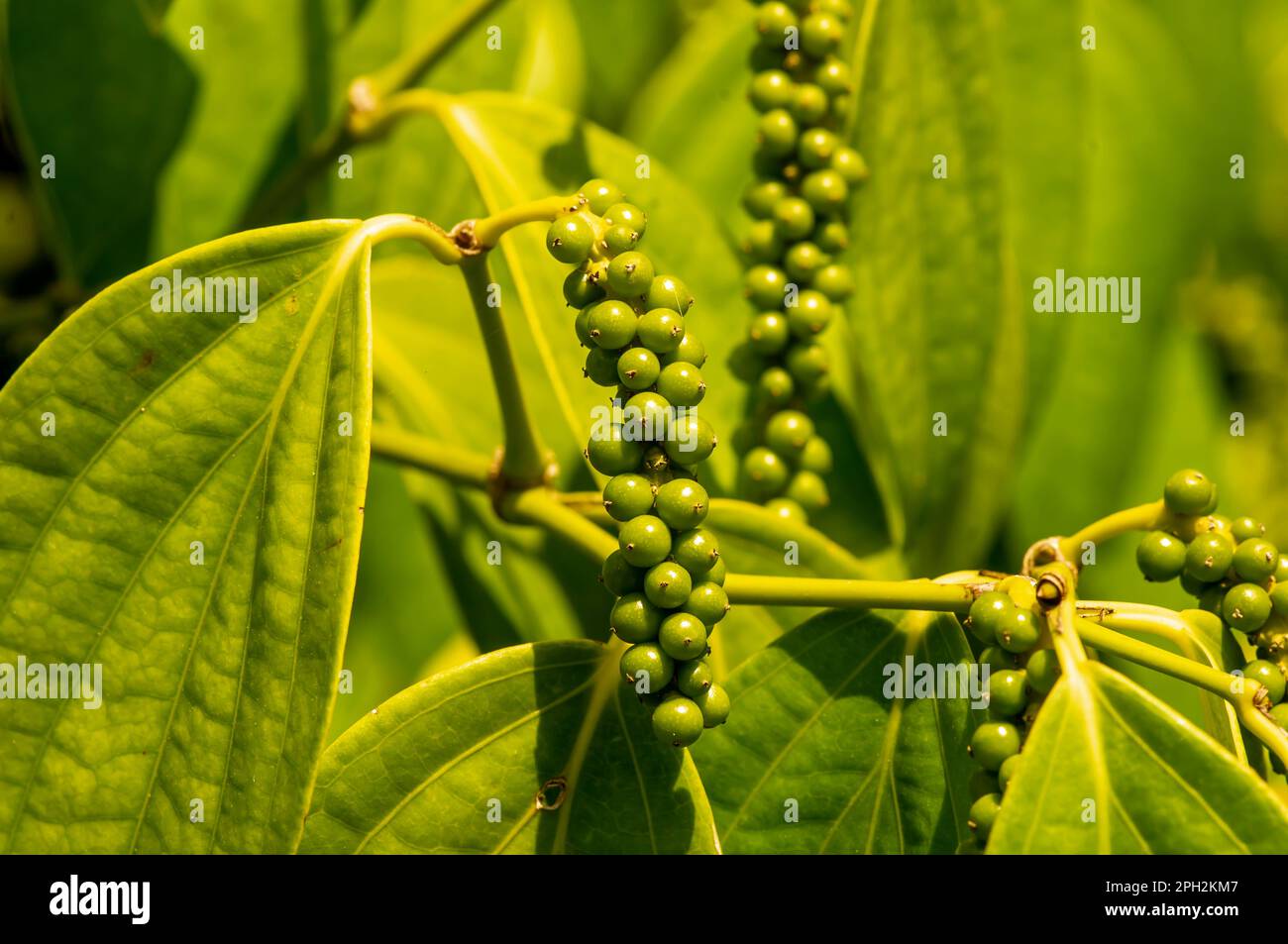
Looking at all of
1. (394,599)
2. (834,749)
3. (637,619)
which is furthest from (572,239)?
(394,599)

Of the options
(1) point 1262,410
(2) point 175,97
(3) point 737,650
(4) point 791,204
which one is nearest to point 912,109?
(4) point 791,204

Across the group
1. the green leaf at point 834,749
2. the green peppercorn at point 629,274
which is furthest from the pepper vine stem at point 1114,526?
the green peppercorn at point 629,274

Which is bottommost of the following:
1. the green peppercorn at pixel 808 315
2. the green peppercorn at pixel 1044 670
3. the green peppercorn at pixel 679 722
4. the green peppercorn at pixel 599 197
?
the green peppercorn at pixel 679 722

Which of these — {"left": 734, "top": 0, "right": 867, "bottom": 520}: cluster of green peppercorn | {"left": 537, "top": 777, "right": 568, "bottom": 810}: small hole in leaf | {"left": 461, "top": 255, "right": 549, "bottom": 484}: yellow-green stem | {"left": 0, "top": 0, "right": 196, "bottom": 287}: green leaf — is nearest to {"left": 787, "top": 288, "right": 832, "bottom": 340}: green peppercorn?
{"left": 734, "top": 0, "right": 867, "bottom": 520}: cluster of green peppercorn

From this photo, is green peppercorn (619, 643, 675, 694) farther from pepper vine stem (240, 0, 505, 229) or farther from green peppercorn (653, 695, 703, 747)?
pepper vine stem (240, 0, 505, 229)

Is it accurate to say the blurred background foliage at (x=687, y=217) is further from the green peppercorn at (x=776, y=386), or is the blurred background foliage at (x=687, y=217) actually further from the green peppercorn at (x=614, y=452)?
the green peppercorn at (x=614, y=452)

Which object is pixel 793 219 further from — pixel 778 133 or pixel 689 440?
pixel 689 440

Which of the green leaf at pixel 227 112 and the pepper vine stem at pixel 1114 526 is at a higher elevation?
the green leaf at pixel 227 112
